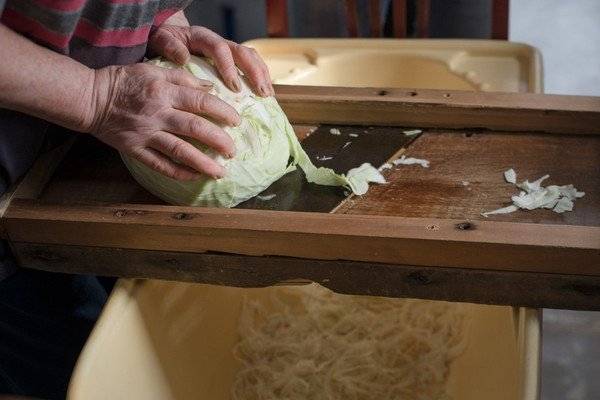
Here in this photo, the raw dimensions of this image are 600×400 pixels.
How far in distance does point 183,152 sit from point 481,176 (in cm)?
43

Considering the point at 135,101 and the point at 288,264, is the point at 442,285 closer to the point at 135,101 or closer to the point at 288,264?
the point at 288,264

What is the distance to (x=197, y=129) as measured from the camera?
0.99 m

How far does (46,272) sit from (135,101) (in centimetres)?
38

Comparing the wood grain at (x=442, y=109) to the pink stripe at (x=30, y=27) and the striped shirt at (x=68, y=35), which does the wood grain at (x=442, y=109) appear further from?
the pink stripe at (x=30, y=27)

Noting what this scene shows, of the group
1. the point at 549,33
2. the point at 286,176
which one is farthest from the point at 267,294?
the point at 549,33

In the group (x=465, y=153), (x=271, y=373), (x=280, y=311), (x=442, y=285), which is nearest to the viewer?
(x=442, y=285)

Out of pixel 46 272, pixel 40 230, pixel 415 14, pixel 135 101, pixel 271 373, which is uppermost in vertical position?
pixel 415 14

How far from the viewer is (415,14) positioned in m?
1.75

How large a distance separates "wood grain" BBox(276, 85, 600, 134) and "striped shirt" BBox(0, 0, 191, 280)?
0.27m

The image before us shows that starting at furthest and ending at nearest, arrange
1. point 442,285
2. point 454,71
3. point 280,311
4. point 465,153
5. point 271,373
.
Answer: point 454,71, point 280,311, point 271,373, point 465,153, point 442,285

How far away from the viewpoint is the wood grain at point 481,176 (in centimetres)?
101

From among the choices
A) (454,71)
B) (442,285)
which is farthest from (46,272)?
(454,71)

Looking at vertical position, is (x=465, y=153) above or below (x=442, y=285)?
above

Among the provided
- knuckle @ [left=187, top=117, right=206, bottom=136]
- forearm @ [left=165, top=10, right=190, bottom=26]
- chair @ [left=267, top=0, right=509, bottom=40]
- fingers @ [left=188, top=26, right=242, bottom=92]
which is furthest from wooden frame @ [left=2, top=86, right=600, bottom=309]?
chair @ [left=267, top=0, right=509, bottom=40]
